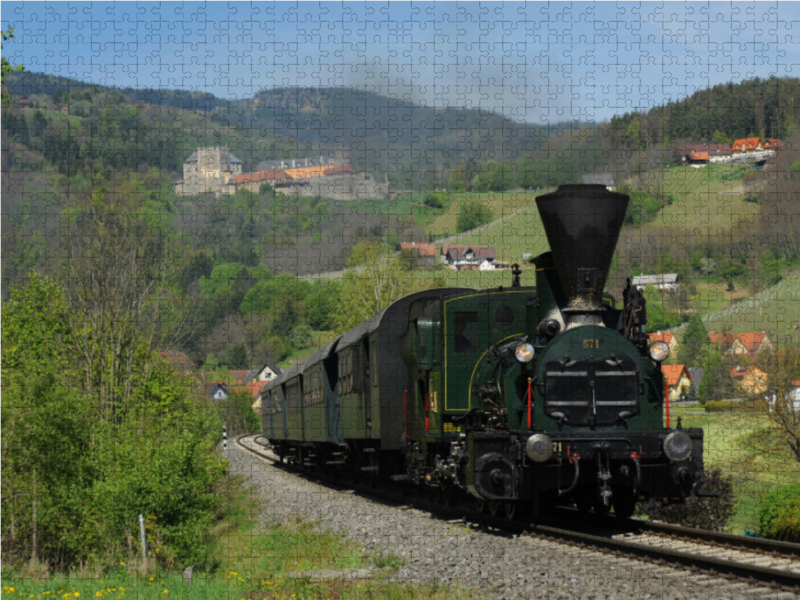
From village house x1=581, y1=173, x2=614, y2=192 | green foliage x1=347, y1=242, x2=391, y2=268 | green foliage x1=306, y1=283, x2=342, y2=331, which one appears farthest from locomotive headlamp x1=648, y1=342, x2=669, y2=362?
green foliage x1=306, y1=283, x2=342, y2=331

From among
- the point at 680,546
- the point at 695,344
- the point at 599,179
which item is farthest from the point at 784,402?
the point at 599,179

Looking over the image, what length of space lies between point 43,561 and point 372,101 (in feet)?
45.6

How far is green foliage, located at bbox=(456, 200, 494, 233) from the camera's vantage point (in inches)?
661

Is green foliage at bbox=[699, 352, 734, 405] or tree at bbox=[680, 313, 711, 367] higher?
tree at bbox=[680, 313, 711, 367]

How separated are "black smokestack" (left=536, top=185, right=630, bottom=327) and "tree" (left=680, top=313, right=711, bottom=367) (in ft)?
11.8

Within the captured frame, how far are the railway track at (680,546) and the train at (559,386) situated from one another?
15.2 inches

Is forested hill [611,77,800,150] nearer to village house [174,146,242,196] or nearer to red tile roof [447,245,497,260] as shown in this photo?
red tile roof [447,245,497,260]

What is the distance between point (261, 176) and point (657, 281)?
9.43 meters

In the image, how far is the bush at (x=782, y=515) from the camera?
15.6 meters

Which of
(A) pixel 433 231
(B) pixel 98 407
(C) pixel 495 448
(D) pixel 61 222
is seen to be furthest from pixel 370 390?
(D) pixel 61 222

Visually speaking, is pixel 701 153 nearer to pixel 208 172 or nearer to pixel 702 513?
pixel 208 172

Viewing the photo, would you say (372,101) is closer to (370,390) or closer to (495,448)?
(495,448)

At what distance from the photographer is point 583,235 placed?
12.5m

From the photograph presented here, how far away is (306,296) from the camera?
28.8 m
